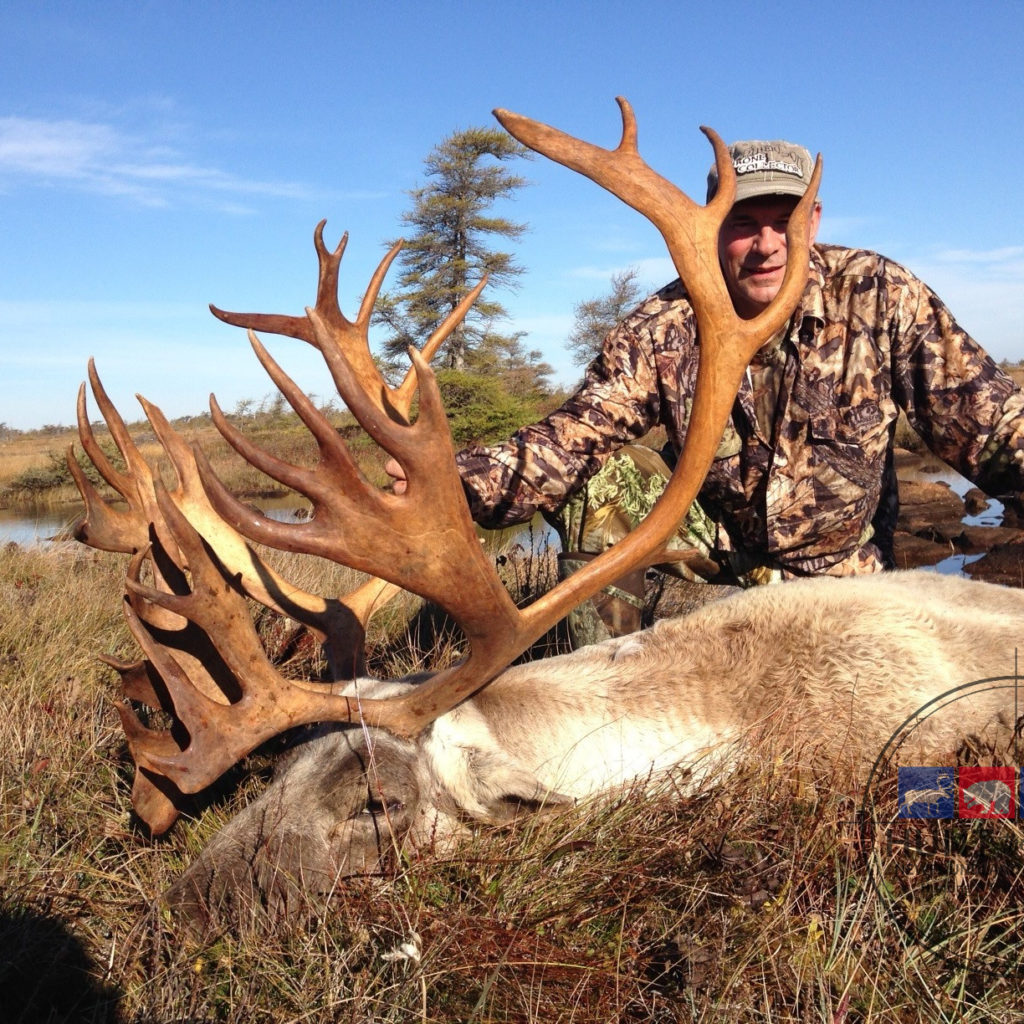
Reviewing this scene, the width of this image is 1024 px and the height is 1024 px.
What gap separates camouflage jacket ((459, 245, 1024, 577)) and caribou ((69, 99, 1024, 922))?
1208 mm

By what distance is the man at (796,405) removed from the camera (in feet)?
13.3

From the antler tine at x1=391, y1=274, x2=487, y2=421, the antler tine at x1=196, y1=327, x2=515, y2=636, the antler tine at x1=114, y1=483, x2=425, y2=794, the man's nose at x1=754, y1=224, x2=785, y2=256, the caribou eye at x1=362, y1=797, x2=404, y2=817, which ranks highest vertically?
the man's nose at x1=754, y1=224, x2=785, y2=256

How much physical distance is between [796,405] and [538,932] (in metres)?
2.90

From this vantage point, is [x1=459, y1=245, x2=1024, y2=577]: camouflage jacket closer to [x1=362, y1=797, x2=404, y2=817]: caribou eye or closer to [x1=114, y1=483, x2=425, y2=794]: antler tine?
[x1=114, y1=483, x2=425, y2=794]: antler tine

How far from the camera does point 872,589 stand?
10.7 feet

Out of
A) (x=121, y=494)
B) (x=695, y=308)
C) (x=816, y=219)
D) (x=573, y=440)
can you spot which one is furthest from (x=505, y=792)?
(x=816, y=219)

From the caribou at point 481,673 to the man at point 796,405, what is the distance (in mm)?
1210

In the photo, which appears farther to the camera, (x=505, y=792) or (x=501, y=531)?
(x=501, y=531)

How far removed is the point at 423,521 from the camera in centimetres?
257

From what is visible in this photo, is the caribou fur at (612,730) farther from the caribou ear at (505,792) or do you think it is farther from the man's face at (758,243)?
the man's face at (758,243)

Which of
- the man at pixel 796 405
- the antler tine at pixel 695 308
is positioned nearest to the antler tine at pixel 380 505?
the antler tine at pixel 695 308

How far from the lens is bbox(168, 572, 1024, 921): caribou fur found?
2.60 m

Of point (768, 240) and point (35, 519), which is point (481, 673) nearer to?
point (768, 240)

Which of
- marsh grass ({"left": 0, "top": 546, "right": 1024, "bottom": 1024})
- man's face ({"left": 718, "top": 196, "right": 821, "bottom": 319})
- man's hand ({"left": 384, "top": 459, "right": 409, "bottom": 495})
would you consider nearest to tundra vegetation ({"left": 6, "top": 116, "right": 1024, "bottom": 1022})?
marsh grass ({"left": 0, "top": 546, "right": 1024, "bottom": 1024})
